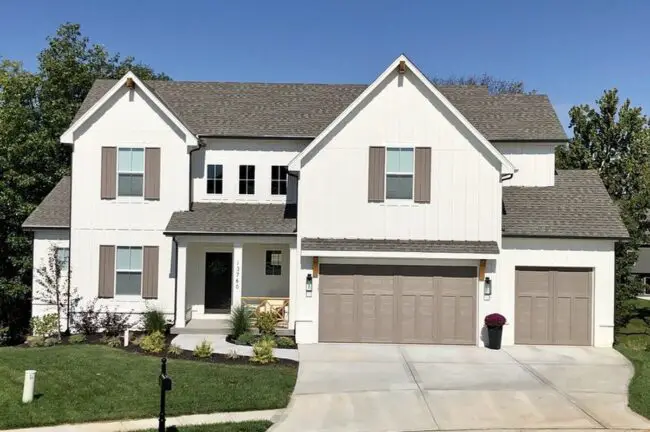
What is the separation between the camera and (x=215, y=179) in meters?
20.0

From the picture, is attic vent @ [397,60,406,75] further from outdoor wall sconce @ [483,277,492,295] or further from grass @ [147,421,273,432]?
grass @ [147,421,273,432]

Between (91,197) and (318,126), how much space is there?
27.2ft

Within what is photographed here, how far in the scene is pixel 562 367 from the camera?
13953mm

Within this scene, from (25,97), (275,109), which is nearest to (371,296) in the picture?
(275,109)

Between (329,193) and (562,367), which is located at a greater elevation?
(329,193)

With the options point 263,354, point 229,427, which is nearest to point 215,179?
point 263,354

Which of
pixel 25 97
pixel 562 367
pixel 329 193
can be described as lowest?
pixel 562 367

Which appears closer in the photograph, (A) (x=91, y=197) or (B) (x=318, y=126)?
(A) (x=91, y=197)

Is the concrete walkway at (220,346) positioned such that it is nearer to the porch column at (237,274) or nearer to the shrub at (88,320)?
the porch column at (237,274)

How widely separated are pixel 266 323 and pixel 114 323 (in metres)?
4.92

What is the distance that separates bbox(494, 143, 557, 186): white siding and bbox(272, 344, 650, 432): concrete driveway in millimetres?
6231

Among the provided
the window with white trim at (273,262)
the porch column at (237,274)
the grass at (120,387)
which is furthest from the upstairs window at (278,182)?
the grass at (120,387)

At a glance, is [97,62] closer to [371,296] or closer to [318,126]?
[318,126]

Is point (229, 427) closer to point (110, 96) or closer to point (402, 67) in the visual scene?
point (402, 67)
